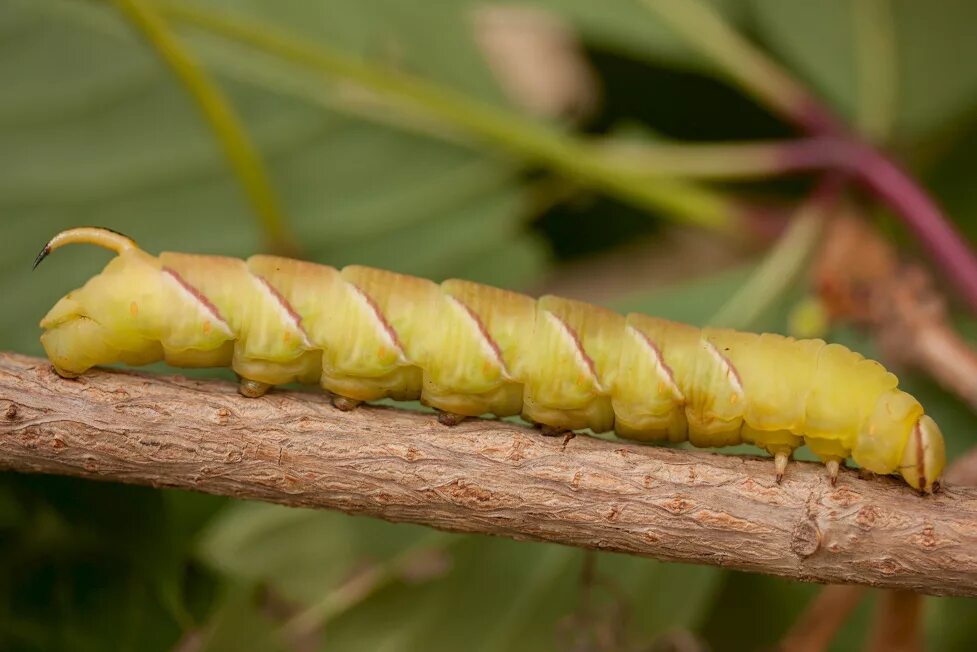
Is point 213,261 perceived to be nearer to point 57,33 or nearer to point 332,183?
point 332,183

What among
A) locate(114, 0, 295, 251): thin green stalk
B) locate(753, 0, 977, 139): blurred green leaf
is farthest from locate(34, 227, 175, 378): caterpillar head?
locate(753, 0, 977, 139): blurred green leaf

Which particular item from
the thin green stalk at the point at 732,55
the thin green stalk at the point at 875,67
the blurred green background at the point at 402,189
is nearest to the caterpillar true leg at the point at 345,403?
the blurred green background at the point at 402,189

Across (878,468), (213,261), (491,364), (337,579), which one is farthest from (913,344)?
(213,261)

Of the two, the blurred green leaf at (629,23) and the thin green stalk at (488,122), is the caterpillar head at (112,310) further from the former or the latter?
the blurred green leaf at (629,23)

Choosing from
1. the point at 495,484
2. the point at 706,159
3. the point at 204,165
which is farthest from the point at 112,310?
the point at 706,159

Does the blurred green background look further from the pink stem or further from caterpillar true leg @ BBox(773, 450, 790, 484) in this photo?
caterpillar true leg @ BBox(773, 450, 790, 484)

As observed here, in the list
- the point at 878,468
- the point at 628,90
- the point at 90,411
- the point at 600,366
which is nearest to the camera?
the point at 90,411
